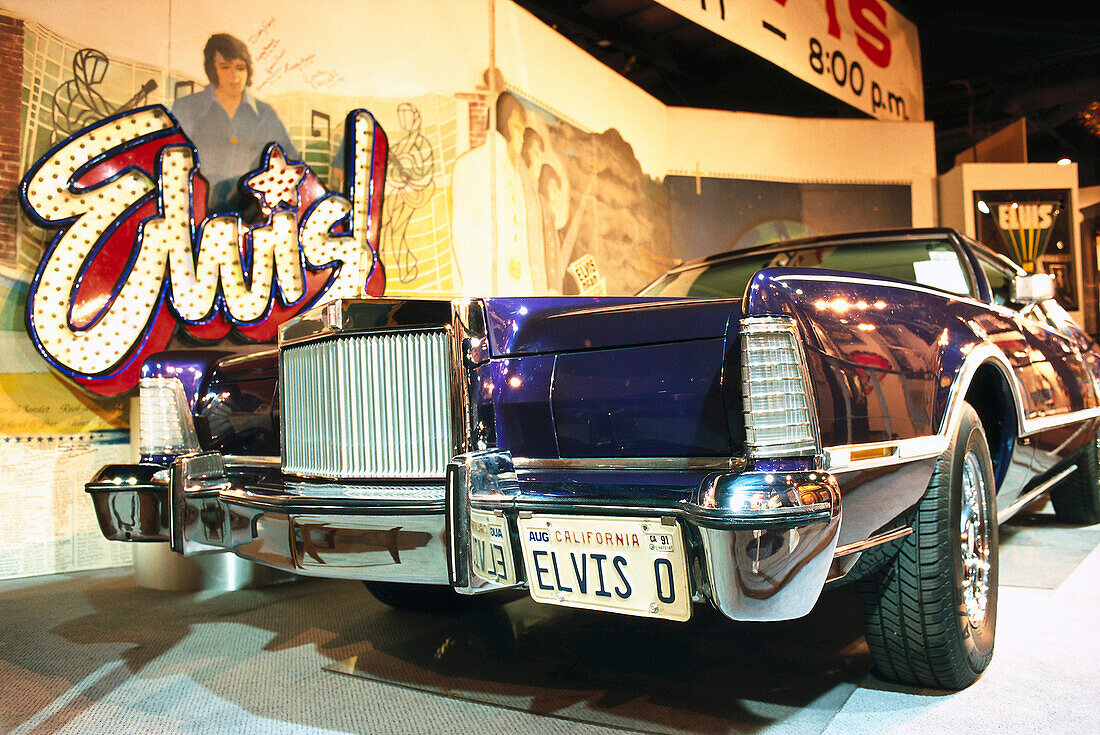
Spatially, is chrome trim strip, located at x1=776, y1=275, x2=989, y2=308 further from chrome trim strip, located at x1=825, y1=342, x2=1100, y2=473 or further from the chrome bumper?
the chrome bumper

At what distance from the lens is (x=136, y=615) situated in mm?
3148

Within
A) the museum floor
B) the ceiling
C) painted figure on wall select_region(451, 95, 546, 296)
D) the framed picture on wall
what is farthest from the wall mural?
the framed picture on wall

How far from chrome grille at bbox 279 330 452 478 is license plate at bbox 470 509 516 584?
7.7 inches

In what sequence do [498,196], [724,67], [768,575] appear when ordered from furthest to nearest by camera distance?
[724,67] < [498,196] < [768,575]

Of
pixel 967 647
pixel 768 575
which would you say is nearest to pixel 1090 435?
pixel 967 647

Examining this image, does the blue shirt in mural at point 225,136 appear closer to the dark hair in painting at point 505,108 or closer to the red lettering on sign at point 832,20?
the dark hair in painting at point 505,108

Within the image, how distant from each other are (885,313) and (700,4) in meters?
5.17

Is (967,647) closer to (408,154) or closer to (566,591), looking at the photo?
(566,591)

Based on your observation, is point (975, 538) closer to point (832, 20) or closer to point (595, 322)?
point (595, 322)

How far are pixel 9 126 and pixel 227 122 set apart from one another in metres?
1.08

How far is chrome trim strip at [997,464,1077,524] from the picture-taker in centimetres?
263

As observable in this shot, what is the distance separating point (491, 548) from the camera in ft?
5.74

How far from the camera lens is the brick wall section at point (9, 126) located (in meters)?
3.87

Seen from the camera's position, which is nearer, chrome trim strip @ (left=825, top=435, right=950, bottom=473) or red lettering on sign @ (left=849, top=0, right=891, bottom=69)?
chrome trim strip @ (left=825, top=435, right=950, bottom=473)
